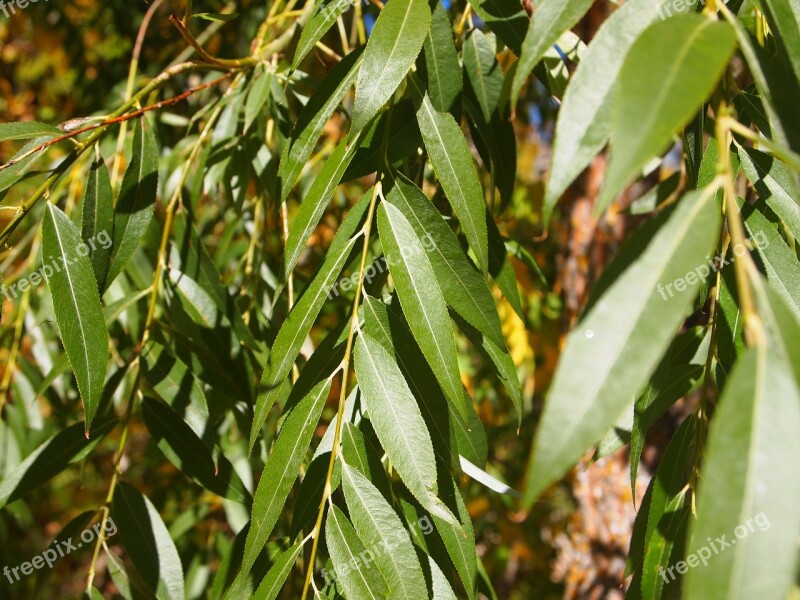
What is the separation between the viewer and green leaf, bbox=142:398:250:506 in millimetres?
875

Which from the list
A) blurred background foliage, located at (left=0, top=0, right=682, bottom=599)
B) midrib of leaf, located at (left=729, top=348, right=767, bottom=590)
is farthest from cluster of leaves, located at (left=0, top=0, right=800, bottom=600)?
blurred background foliage, located at (left=0, top=0, right=682, bottom=599)

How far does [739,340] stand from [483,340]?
0.80ft

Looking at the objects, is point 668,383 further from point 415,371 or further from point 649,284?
point 649,284

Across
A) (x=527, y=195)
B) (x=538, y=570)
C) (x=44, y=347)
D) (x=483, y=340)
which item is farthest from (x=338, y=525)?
(x=538, y=570)

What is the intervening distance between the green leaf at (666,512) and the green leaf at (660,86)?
0.41 metres

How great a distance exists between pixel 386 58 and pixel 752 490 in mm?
432

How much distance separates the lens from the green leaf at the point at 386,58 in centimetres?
59

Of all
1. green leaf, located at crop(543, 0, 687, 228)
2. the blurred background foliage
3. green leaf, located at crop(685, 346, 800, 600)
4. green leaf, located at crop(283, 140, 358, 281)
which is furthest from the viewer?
the blurred background foliage

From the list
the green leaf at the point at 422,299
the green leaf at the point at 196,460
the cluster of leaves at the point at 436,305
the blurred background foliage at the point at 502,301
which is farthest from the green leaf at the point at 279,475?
the blurred background foliage at the point at 502,301

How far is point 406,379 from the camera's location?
2.18 feet

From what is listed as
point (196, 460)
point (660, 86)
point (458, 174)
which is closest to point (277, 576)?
point (196, 460)

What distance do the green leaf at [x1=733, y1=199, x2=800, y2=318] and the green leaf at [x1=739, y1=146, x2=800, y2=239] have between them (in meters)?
0.02

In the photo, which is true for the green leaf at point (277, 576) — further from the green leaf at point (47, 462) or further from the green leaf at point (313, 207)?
the green leaf at point (47, 462)

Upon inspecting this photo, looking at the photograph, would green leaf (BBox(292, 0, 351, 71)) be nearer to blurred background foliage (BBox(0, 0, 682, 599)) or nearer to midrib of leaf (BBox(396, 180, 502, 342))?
midrib of leaf (BBox(396, 180, 502, 342))
